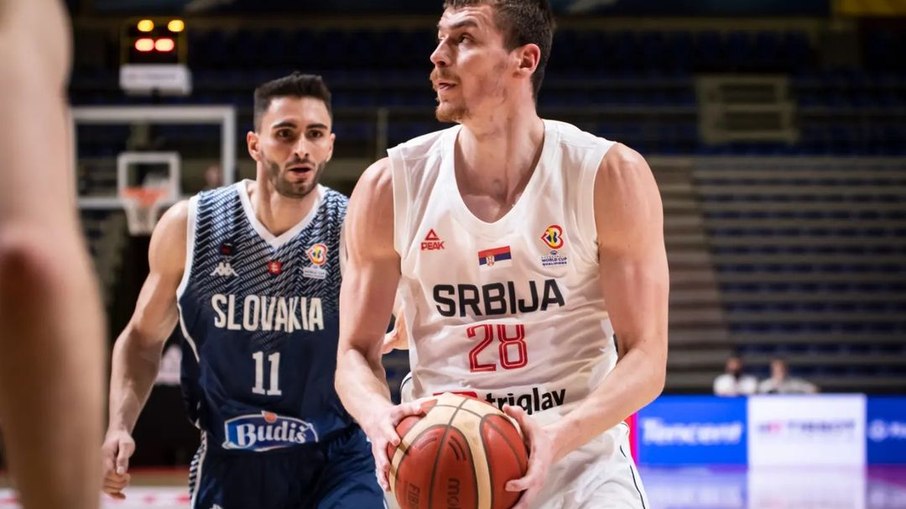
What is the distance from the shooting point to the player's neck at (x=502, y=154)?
10.2 feet

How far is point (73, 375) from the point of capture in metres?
0.86

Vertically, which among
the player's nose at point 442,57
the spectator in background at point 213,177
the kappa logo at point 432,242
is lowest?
the kappa logo at point 432,242

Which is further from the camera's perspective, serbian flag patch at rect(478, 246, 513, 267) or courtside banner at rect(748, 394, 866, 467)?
courtside banner at rect(748, 394, 866, 467)

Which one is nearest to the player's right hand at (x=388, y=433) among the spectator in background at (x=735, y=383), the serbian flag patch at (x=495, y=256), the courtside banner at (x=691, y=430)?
the serbian flag patch at (x=495, y=256)

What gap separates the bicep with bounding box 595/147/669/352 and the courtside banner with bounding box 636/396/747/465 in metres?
9.48

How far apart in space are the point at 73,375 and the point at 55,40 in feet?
0.91

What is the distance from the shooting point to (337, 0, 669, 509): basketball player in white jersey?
9.67ft

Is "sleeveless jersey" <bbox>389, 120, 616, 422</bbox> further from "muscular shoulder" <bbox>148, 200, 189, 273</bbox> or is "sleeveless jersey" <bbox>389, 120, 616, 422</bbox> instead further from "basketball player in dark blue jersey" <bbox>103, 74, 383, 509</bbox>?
"muscular shoulder" <bbox>148, 200, 189, 273</bbox>

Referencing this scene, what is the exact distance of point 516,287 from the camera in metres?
2.99

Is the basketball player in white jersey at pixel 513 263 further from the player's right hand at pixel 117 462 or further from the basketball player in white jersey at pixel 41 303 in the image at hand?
the basketball player in white jersey at pixel 41 303

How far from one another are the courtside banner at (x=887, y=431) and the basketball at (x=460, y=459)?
434 inches

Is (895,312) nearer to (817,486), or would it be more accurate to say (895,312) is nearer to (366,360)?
(817,486)

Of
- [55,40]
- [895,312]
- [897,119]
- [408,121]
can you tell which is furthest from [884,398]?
[55,40]

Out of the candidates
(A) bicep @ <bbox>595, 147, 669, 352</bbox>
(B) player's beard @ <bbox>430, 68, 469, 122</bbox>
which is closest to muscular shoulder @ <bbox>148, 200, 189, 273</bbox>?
(B) player's beard @ <bbox>430, 68, 469, 122</bbox>
